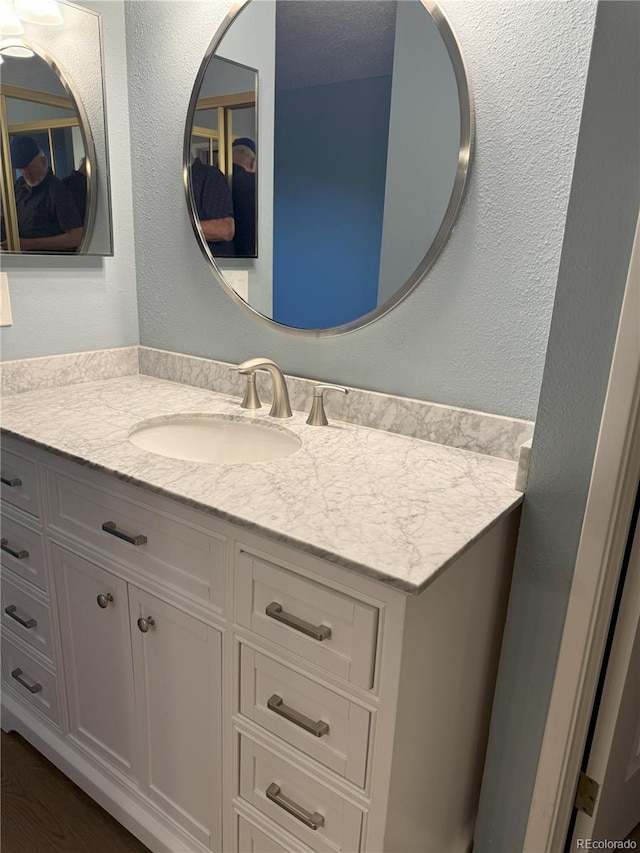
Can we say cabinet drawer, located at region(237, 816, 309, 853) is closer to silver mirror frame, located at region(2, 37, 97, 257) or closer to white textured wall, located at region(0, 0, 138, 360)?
white textured wall, located at region(0, 0, 138, 360)

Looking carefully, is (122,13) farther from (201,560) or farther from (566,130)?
(201,560)

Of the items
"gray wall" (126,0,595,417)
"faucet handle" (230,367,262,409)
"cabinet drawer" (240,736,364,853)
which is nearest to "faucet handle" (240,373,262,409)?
"faucet handle" (230,367,262,409)

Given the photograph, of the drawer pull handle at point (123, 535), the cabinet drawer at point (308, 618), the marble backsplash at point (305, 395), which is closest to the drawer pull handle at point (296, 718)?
the cabinet drawer at point (308, 618)

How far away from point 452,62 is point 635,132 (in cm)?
46

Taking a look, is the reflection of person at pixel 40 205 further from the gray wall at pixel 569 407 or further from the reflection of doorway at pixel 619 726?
the reflection of doorway at pixel 619 726

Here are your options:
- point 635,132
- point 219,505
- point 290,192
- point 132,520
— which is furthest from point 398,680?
point 290,192

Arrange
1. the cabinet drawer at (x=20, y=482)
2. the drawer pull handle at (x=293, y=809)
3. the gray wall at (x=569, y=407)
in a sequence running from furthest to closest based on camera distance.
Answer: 1. the cabinet drawer at (x=20, y=482)
2. the drawer pull handle at (x=293, y=809)
3. the gray wall at (x=569, y=407)

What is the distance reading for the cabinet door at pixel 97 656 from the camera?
1.29 metres

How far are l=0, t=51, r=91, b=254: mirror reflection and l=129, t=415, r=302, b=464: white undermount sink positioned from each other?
1.99 ft

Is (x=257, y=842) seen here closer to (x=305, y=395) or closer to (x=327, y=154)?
(x=305, y=395)

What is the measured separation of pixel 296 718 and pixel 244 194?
4.07ft

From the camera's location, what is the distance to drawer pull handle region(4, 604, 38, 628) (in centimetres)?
150

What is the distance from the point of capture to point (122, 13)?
5.60 feet

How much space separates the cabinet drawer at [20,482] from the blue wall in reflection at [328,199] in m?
0.70
